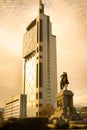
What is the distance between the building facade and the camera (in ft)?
550

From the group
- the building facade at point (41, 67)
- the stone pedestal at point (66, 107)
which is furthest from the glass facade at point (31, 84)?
the stone pedestal at point (66, 107)

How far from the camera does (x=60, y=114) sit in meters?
47.5

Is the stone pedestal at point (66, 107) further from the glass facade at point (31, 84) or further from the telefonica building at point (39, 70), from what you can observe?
the glass facade at point (31, 84)

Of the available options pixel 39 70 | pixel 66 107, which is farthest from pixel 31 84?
pixel 66 107

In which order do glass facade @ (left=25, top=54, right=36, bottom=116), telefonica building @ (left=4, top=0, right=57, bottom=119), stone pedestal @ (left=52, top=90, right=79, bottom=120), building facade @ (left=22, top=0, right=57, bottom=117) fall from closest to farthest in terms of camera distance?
stone pedestal @ (left=52, top=90, right=79, bottom=120) < building facade @ (left=22, top=0, right=57, bottom=117) < telefonica building @ (left=4, top=0, right=57, bottom=119) < glass facade @ (left=25, top=54, right=36, bottom=116)

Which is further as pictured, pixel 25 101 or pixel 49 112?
pixel 25 101

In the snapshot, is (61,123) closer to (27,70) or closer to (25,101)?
(25,101)

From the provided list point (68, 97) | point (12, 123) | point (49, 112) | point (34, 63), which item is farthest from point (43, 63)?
point (12, 123)

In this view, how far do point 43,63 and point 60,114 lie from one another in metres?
127

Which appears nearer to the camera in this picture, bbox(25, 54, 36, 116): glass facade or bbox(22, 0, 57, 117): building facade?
bbox(22, 0, 57, 117): building facade

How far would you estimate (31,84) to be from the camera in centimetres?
18075

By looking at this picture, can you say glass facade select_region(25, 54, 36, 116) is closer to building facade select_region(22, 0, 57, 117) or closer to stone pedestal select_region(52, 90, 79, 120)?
building facade select_region(22, 0, 57, 117)

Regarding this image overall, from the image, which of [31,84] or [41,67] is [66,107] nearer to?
[41,67]

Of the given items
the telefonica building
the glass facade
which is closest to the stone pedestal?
the telefonica building
